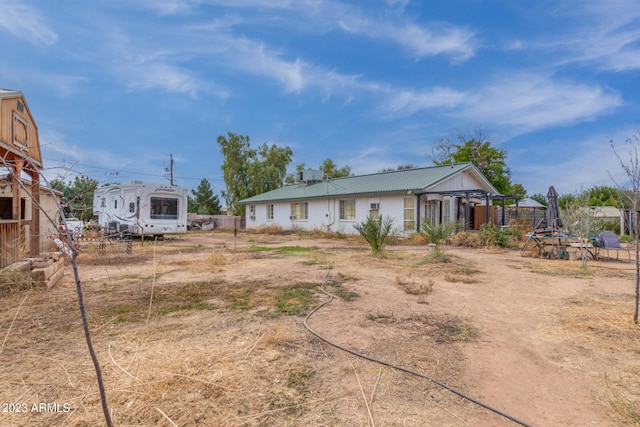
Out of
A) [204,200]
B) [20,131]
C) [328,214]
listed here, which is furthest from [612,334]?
[204,200]

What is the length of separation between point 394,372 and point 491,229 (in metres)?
12.9

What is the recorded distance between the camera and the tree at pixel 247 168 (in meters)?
34.0

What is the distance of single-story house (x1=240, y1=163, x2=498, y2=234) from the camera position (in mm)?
17469

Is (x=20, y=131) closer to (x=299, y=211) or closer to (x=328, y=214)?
(x=328, y=214)

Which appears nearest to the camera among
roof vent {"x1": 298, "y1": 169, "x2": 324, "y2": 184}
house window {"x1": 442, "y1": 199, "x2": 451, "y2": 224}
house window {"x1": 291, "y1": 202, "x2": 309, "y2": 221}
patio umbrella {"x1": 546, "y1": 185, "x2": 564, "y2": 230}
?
patio umbrella {"x1": 546, "y1": 185, "x2": 564, "y2": 230}

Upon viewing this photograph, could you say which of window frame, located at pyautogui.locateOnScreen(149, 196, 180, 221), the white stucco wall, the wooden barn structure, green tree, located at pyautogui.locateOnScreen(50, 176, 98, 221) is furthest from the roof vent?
green tree, located at pyautogui.locateOnScreen(50, 176, 98, 221)

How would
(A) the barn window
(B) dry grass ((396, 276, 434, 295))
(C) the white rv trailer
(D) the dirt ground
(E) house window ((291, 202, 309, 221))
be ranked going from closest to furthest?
(D) the dirt ground
(B) dry grass ((396, 276, 434, 295))
(A) the barn window
(C) the white rv trailer
(E) house window ((291, 202, 309, 221))

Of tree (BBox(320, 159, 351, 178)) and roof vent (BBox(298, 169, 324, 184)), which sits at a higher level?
tree (BBox(320, 159, 351, 178))

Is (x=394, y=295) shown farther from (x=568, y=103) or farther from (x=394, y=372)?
(x=568, y=103)

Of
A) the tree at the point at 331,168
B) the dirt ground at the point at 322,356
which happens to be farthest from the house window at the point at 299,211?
the dirt ground at the point at 322,356

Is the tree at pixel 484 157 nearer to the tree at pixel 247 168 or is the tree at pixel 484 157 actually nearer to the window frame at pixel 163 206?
the tree at pixel 247 168

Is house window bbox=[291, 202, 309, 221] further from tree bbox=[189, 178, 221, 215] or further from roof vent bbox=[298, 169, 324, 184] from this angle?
tree bbox=[189, 178, 221, 215]

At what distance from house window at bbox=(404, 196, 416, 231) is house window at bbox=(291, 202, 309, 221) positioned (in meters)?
7.97

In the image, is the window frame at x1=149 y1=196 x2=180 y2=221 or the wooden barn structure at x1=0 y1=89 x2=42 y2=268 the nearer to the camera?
the wooden barn structure at x1=0 y1=89 x2=42 y2=268
